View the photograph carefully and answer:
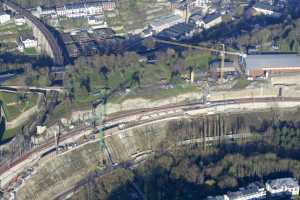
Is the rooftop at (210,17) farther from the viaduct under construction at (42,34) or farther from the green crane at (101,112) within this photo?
the green crane at (101,112)

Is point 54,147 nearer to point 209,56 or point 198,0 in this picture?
point 209,56

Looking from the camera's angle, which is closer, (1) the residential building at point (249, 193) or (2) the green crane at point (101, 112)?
(1) the residential building at point (249, 193)

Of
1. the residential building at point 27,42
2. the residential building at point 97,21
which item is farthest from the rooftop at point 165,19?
the residential building at point 27,42

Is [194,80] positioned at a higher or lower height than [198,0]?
lower

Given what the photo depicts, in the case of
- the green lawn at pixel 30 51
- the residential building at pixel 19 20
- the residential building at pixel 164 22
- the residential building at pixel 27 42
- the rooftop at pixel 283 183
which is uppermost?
the residential building at pixel 19 20

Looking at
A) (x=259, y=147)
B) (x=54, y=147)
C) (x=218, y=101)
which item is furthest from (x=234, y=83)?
(x=54, y=147)

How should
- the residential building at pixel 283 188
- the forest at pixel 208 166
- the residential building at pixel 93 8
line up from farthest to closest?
1. the residential building at pixel 93 8
2. the forest at pixel 208 166
3. the residential building at pixel 283 188

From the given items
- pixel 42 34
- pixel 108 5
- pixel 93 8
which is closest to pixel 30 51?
pixel 42 34
